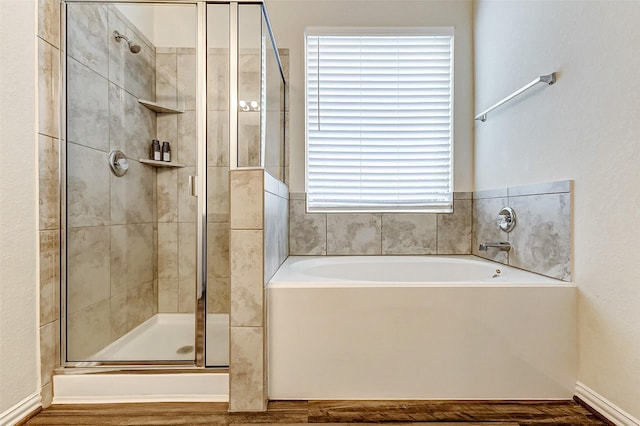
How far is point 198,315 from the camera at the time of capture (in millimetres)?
1446

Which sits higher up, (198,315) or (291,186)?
(291,186)

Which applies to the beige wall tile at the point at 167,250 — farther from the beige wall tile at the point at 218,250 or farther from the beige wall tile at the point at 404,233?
the beige wall tile at the point at 404,233

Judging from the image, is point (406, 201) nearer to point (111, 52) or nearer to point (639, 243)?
point (639, 243)

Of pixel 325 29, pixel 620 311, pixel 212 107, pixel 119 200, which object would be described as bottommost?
pixel 620 311

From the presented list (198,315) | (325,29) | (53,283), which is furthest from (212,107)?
(325,29)

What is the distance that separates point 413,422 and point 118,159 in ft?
6.07

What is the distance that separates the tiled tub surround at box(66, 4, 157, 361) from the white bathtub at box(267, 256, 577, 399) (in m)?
0.88

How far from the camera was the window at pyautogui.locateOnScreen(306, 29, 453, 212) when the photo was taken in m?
2.28

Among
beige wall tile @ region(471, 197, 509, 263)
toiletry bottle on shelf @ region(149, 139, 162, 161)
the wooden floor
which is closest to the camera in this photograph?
the wooden floor

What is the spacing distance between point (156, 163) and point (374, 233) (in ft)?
4.70

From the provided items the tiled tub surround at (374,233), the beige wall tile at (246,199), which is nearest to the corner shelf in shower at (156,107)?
the beige wall tile at (246,199)

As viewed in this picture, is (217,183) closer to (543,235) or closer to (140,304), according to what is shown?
(140,304)

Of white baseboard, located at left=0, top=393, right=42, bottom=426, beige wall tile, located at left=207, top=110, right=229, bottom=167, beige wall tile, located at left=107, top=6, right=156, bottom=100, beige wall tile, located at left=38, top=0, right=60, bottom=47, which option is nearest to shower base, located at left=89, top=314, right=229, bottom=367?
white baseboard, located at left=0, top=393, right=42, bottom=426

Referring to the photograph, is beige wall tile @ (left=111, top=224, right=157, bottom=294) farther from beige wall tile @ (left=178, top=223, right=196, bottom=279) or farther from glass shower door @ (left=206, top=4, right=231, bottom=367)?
glass shower door @ (left=206, top=4, right=231, bottom=367)
